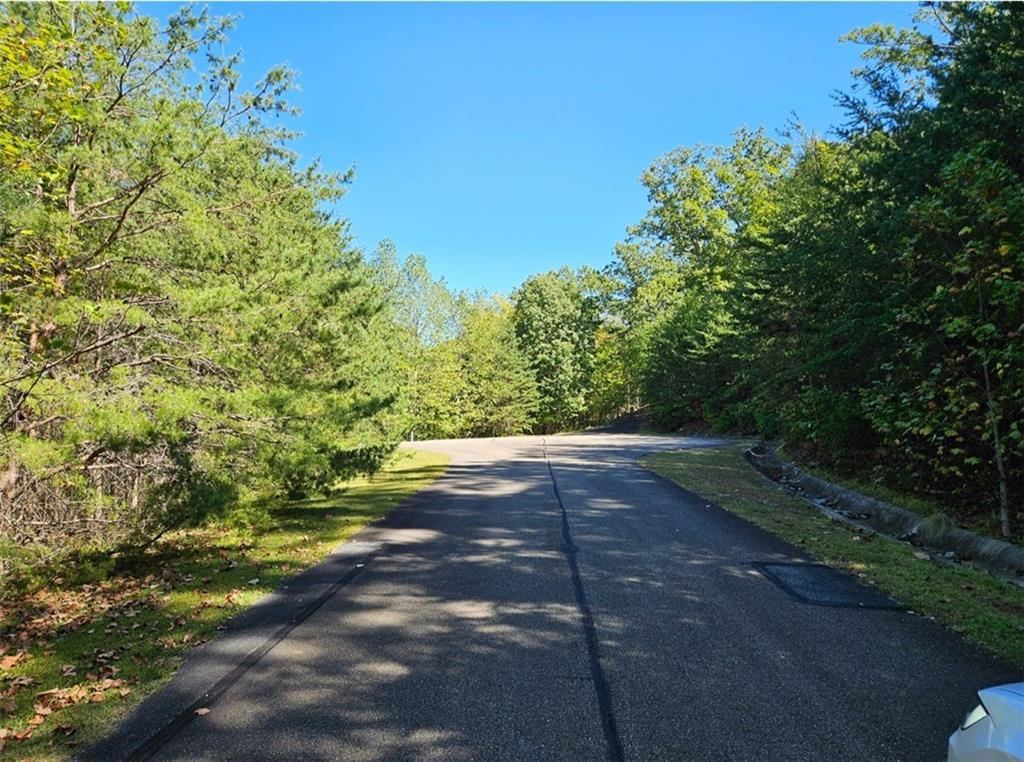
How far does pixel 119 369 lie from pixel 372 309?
8877 mm

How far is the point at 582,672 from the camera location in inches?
159

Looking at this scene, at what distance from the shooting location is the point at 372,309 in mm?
14586

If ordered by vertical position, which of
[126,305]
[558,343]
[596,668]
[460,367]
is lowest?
[596,668]

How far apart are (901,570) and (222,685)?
6.76 metres

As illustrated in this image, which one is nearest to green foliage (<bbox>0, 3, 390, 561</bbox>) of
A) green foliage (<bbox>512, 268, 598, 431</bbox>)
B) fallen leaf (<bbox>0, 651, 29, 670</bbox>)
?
fallen leaf (<bbox>0, 651, 29, 670</bbox>)

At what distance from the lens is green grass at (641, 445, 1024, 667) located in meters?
4.88

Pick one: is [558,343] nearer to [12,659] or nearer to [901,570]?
[901,570]

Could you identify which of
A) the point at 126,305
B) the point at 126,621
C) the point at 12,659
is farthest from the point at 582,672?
the point at 126,305

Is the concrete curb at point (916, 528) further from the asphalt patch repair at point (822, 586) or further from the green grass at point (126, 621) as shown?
the green grass at point (126, 621)

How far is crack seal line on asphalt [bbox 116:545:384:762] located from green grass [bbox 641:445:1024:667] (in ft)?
17.9

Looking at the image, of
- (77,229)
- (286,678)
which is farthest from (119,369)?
(286,678)

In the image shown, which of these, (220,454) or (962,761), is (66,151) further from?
(962,761)

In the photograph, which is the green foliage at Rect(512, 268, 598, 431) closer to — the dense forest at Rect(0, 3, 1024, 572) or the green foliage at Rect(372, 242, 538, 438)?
the green foliage at Rect(372, 242, 538, 438)

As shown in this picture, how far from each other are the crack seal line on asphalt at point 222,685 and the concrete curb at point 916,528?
24.1 ft
